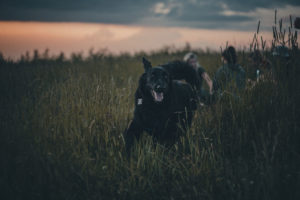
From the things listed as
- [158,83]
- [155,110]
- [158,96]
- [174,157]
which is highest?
[158,83]

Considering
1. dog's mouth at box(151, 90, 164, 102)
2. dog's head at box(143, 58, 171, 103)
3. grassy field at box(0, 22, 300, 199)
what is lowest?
grassy field at box(0, 22, 300, 199)

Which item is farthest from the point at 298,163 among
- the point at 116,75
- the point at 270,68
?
the point at 116,75

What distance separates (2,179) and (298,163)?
2.68 m

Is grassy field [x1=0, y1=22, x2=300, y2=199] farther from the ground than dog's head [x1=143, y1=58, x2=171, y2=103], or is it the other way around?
dog's head [x1=143, y1=58, x2=171, y2=103]

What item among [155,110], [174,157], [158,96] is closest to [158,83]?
[158,96]

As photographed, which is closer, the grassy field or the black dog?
the grassy field

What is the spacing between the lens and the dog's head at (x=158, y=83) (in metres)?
2.77

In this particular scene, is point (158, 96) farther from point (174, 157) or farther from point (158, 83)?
point (174, 157)

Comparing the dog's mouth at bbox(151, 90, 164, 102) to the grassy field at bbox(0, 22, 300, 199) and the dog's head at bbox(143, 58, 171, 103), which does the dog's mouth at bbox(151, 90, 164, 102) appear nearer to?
the dog's head at bbox(143, 58, 171, 103)

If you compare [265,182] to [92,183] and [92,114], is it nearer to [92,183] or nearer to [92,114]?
[92,183]

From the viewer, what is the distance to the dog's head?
9.09ft

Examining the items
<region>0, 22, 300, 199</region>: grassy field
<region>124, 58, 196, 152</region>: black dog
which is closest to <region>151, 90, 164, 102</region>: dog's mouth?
<region>124, 58, 196, 152</region>: black dog

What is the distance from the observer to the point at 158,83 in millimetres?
2762

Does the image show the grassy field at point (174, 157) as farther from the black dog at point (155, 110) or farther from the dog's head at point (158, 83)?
the dog's head at point (158, 83)
